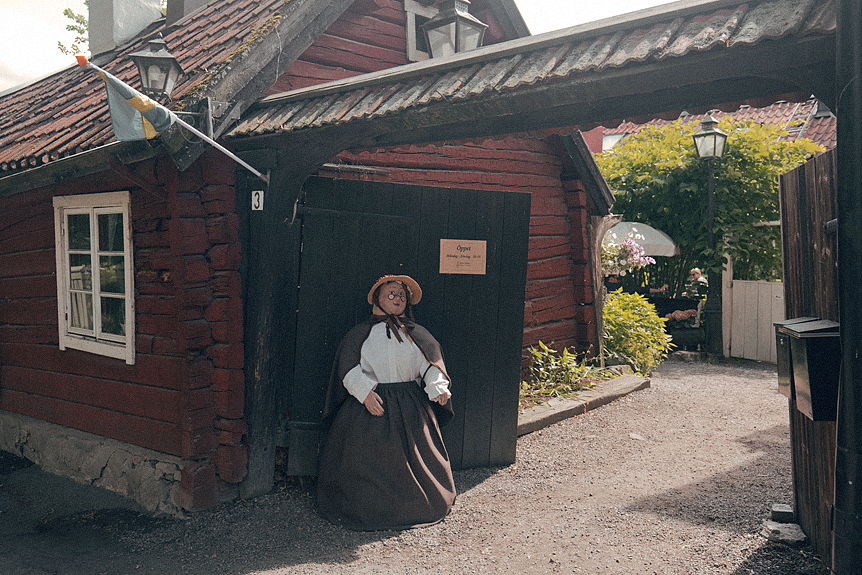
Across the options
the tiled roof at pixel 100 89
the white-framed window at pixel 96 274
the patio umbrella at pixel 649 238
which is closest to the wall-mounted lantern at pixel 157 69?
the tiled roof at pixel 100 89

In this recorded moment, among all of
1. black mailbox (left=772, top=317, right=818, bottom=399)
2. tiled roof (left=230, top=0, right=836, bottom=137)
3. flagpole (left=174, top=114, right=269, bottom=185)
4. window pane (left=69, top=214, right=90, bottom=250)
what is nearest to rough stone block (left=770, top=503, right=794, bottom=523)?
black mailbox (left=772, top=317, right=818, bottom=399)

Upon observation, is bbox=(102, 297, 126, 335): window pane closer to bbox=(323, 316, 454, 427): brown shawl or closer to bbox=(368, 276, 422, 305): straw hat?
bbox=(323, 316, 454, 427): brown shawl

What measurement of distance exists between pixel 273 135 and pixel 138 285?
66.9 inches

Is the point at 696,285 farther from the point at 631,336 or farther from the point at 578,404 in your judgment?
the point at 578,404

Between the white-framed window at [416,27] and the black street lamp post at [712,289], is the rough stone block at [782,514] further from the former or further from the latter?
the black street lamp post at [712,289]

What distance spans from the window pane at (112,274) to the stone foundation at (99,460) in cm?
126

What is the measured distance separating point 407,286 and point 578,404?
10.9ft

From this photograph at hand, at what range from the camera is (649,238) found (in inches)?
473

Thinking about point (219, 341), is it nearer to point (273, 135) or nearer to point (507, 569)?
point (273, 135)

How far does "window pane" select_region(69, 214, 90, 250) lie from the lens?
5756mm

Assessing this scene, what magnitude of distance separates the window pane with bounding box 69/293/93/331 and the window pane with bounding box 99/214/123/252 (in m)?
0.55

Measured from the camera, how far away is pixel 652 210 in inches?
511

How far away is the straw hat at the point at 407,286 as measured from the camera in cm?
459

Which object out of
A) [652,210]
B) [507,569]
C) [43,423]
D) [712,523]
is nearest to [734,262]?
[652,210]
